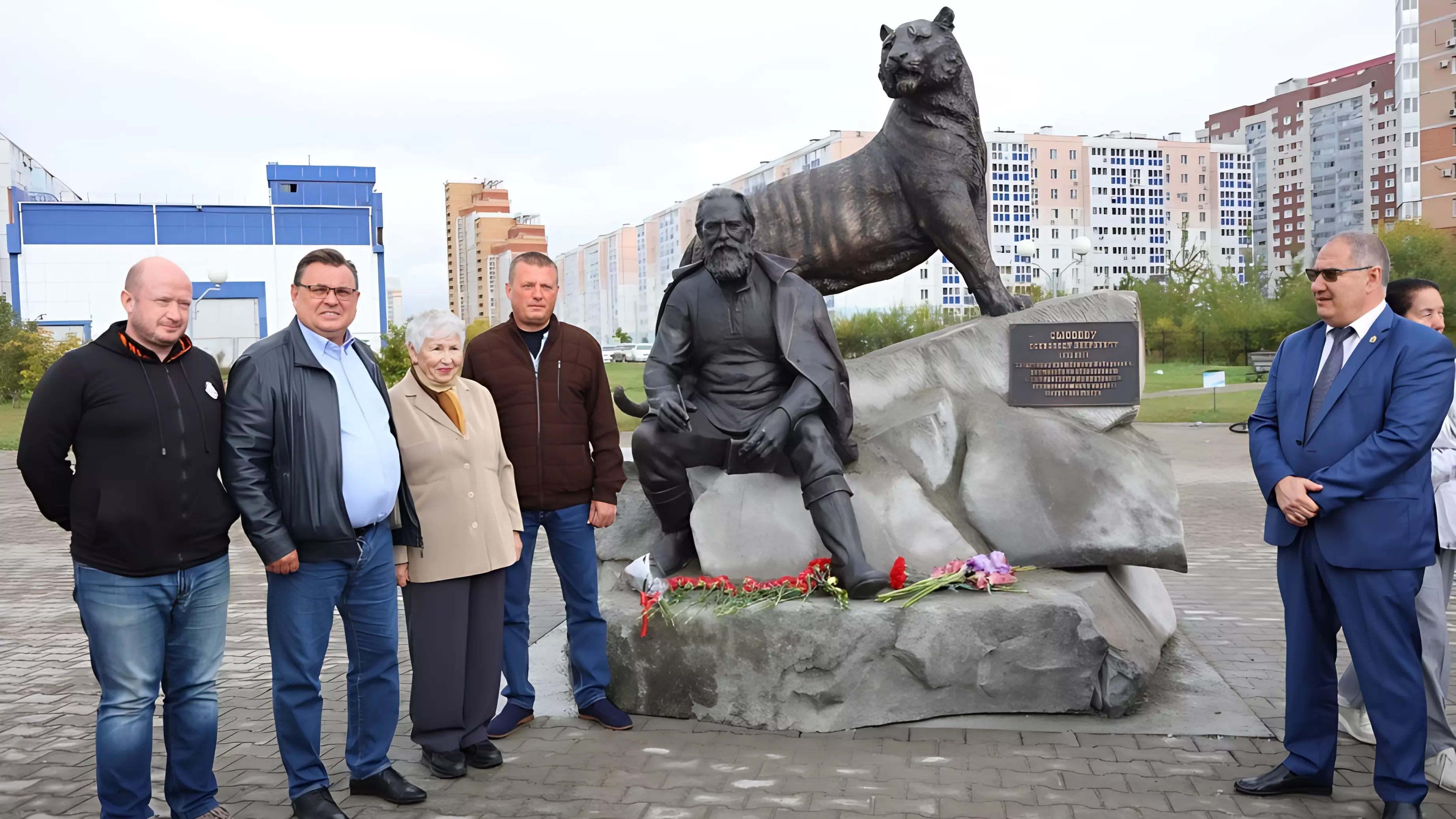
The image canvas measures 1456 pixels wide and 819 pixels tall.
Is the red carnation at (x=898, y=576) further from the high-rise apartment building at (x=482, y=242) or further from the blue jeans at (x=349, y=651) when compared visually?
the high-rise apartment building at (x=482, y=242)

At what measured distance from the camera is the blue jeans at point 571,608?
176 inches

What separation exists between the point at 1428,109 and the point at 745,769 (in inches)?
2024

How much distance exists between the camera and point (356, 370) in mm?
3729

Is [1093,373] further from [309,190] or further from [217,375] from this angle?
[309,190]

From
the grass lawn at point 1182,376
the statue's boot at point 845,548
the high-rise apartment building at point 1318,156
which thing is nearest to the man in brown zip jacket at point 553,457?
the statue's boot at point 845,548

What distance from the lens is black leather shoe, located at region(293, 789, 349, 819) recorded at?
3.55 meters

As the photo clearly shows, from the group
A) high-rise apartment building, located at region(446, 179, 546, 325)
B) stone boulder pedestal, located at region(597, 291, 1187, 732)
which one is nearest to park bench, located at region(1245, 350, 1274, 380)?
stone boulder pedestal, located at region(597, 291, 1187, 732)

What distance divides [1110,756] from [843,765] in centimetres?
104

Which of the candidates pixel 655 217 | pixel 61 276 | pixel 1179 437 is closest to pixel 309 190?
pixel 61 276

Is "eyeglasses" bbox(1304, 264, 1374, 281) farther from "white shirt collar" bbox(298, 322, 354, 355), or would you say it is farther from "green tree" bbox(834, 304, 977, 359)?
"green tree" bbox(834, 304, 977, 359)

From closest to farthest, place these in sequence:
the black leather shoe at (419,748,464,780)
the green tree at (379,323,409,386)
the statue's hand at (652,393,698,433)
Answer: the black leather shoe at (419,748,464,780) < the statue's hand at (652,393,698,433) < the green tree at (379,323,409,386)

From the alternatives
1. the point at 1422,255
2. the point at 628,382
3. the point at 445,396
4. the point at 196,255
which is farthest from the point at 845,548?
the point at 196,255

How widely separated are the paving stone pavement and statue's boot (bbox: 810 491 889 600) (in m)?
0.60

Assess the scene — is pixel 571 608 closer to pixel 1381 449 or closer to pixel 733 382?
pixel 733 382
